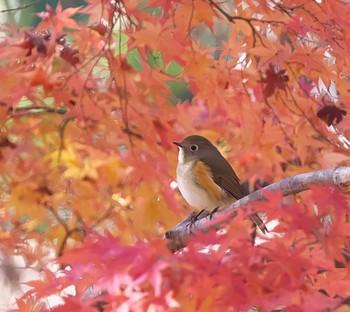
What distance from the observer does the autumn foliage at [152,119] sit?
175cm

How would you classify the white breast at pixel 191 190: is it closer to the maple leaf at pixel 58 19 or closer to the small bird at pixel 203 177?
the small bird at pixel 203 177

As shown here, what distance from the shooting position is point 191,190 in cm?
222

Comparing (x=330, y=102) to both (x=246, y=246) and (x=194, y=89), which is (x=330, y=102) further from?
(x=246, y=246)

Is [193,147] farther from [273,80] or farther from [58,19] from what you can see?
[58,19]

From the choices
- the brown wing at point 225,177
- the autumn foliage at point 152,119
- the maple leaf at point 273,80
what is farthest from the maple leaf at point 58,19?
the brown wing at point 225,177

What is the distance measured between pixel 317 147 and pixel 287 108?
0.56ft

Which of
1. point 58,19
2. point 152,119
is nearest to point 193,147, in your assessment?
point 152,119

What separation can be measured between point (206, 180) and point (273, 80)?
0.44m

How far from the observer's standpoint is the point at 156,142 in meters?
2.04

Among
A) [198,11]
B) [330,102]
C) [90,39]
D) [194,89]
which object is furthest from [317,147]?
[90,39]

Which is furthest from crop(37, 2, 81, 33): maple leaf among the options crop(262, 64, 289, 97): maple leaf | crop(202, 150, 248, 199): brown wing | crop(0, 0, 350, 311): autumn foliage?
crop(202, 150, 248, 199): brown wing

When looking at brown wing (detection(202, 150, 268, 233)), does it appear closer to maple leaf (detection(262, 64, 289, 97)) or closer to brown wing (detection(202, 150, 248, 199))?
brown wing (detection(202, 150, 248, 199))

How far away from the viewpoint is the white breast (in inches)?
87.7

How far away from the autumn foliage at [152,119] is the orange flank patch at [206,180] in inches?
4.0
